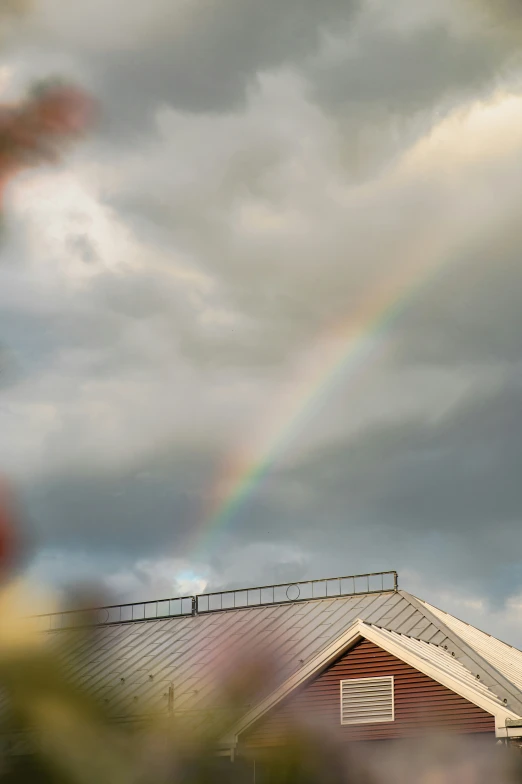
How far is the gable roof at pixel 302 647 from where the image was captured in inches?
998

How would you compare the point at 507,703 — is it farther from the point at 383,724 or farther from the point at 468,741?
the point at 383,724

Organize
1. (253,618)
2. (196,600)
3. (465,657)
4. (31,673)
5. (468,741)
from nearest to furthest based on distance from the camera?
1. (31,673)
2. (468,741)
3. (465,657)
4. (253,618)
5. (196,600)

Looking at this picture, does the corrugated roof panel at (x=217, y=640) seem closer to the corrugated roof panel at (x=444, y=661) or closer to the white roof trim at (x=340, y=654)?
the white roof trim at (x=340, y=654)

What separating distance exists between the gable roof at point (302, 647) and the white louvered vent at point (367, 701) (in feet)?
3.09

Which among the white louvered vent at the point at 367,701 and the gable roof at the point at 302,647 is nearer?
the white louvered vent at the point at 367,701

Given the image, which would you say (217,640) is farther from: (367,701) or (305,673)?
(367,701)

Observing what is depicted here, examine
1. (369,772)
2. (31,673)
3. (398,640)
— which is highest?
(398,640)

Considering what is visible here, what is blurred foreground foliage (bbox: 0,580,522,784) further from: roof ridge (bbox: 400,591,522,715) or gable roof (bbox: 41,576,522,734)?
roof ridge (bbox: 400,591,522,715)

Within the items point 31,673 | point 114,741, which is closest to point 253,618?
point 114,741

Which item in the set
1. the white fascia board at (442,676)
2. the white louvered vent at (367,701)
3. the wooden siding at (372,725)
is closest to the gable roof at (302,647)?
the white fascia board at (442,676)

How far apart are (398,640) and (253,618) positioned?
10685 millimetres

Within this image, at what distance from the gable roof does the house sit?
0.16 feet

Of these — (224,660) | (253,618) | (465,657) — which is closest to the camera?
(465,657)

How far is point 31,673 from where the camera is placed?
16.1 ft
